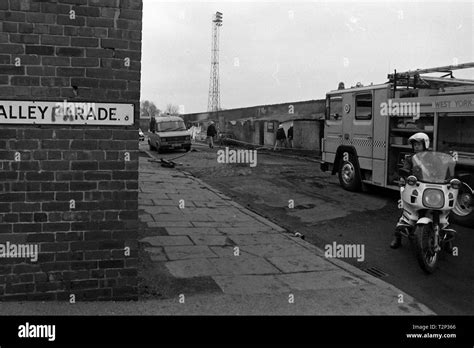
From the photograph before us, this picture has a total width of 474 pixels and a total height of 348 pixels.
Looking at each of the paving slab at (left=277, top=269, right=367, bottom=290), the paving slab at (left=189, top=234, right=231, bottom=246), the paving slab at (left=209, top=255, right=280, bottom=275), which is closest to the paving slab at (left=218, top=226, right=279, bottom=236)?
the paving slab at (left=189, top=234, right=231, bottom=246)

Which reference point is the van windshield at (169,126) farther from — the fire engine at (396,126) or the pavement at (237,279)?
the pavement at (237,279)

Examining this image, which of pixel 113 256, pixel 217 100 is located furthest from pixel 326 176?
pixel 217 100

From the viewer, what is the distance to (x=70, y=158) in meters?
4.38

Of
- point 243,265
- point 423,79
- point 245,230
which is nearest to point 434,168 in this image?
point 243,265

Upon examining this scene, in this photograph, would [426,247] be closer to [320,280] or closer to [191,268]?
[320,280]

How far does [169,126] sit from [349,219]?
1920cm

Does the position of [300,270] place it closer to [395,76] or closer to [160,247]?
[160,247]

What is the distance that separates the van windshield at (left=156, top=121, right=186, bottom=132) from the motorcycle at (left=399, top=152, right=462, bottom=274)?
21437mm

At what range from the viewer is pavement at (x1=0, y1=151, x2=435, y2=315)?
4.54 m

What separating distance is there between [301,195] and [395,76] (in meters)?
3.75

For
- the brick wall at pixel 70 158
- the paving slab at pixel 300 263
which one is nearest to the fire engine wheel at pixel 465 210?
the paving slab at pixel 300 263

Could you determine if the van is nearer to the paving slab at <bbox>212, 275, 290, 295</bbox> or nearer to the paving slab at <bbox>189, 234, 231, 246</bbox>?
the paving slab at <bbox>189, 234, 231, 246</bbox>

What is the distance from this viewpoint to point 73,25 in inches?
169

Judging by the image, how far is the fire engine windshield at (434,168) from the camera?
639cm
